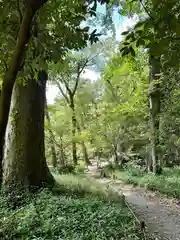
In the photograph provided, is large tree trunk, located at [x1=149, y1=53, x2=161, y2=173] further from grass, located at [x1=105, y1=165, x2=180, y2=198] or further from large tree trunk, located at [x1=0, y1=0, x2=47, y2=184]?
large tree trunk, located at [x1=0, y1=0, x2=47, y2=184]

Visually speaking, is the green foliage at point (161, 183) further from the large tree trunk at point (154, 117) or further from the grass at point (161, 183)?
the large tree trunk at point (154, 117)

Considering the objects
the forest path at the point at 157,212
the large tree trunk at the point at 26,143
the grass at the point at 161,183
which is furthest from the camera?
the grass at the point at 161,183

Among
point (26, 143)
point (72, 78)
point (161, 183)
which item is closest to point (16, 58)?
point (26, 143)

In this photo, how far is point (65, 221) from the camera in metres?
4.95

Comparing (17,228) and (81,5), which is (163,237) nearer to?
(17,228)

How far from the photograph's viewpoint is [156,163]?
12336mm

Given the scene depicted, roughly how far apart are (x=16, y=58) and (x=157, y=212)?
21.4 ft

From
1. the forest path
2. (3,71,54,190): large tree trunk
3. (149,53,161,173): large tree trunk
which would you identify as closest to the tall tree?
(149,53,161,173): large tree trunk

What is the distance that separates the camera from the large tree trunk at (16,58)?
1.71 m

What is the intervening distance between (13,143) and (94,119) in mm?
12687

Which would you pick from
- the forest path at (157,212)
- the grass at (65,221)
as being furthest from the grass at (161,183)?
the grass at (65,221)

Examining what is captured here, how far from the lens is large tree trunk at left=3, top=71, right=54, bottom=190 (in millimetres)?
7421

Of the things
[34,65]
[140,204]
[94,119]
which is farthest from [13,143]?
[94,119]

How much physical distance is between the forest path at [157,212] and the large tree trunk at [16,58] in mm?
4299
